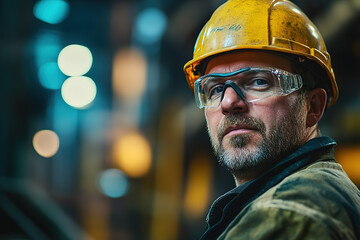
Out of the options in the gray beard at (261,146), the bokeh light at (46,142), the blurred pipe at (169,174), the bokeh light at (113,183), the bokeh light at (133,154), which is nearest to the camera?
the gray beard at (261,146)

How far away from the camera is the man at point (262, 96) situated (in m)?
1.66

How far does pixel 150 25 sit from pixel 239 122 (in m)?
8.25

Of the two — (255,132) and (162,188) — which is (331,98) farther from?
(162,188)

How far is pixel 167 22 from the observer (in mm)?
9047

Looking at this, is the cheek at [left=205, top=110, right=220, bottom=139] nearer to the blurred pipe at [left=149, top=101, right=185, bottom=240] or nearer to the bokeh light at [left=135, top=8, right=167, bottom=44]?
the blurred pipe at [left=149, top=101, right=185, bottom=240]

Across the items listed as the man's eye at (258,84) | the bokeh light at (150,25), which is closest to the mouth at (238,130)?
the man's eye at (258,84)

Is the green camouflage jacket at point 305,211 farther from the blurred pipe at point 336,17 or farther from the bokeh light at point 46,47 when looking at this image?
the bokeh light at point 46,47

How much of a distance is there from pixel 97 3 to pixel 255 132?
1036 cm

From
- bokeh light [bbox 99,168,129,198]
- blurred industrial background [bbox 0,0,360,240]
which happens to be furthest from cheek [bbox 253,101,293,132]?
bokeh light [bbox 99,168,129,198]

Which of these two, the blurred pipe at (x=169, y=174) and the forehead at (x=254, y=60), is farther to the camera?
the blurred pipe at (x=169, y=174)

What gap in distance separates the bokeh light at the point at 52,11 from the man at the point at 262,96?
8782 millimetres

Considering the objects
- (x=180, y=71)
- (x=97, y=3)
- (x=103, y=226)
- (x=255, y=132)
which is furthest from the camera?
(x=97, y=3)

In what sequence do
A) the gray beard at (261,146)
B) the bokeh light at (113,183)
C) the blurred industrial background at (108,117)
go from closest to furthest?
the gray beard at (261,146), the blurred industrial background at (108,117), the bokeh light at (113,183)

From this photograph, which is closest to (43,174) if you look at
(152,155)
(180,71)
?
(152,155)
